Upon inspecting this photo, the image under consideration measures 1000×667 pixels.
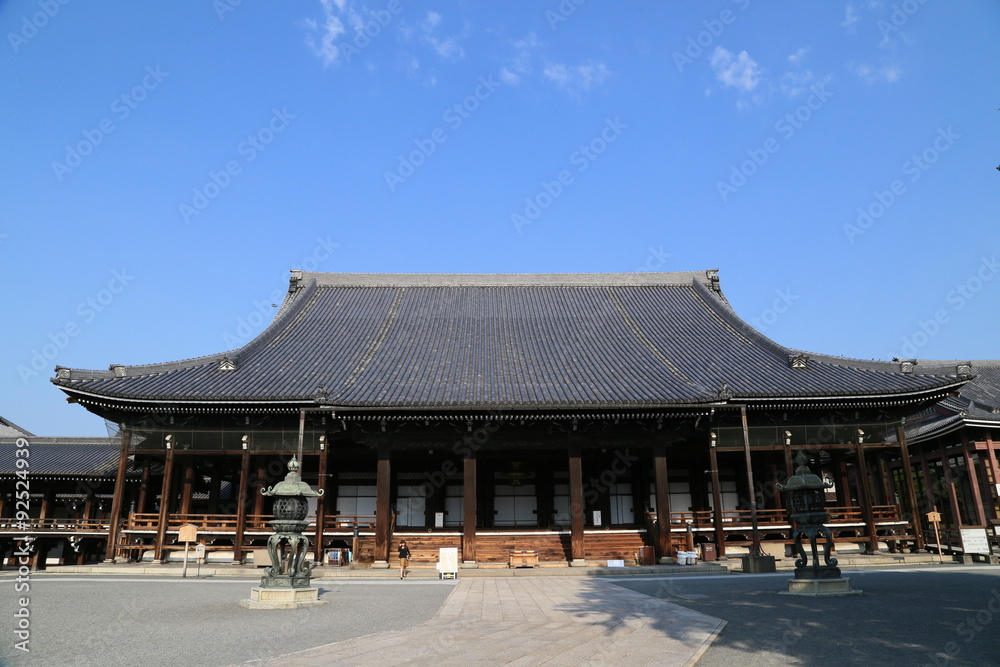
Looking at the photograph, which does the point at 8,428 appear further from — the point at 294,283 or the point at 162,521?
the point at 162,521

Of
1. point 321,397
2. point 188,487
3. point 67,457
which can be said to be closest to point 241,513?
point 188,487

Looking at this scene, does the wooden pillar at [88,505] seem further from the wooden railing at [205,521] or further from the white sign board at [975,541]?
the white sign board at [975,541]

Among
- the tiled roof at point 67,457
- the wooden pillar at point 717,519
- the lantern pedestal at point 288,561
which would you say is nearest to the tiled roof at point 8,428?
the tiled roof at point 67,457

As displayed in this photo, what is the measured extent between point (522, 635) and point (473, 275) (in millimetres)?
26493

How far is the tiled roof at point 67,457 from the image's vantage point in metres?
28.2

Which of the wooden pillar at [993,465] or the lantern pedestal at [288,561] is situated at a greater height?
the wooden pillar at [993,465]

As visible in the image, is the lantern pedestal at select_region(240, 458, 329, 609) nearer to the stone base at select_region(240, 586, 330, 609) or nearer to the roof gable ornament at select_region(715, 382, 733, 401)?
the stone base at select_region(240, 586, 330, 609)

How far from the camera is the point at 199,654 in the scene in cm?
741

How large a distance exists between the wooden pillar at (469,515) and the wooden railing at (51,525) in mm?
15053

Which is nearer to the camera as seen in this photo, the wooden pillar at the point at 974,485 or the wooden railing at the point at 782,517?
the wooden railing at the point at 782,517

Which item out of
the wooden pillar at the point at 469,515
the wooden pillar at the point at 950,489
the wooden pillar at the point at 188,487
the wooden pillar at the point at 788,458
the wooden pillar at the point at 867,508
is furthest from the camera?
the wooden pillar at the point at 950,489

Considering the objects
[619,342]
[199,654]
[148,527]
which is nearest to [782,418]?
[619,342]

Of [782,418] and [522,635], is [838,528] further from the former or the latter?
[522,635]

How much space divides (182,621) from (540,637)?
19.3 feet
